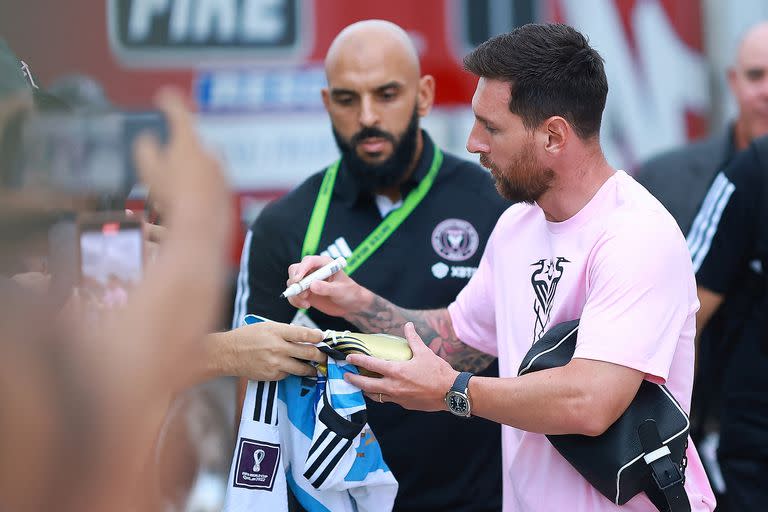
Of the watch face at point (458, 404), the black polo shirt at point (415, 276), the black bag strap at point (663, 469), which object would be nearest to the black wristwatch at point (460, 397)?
the watch face at point (458, 404)

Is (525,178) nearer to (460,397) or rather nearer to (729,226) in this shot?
(460,397)

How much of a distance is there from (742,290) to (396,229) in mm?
1156

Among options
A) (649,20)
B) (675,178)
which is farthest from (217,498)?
(649,20)

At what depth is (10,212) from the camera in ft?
4.45

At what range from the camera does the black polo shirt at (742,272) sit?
3.34 metres

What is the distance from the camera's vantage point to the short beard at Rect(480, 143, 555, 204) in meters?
2.51

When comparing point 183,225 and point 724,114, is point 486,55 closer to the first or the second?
point 183,225

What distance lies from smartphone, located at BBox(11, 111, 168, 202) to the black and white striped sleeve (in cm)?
224

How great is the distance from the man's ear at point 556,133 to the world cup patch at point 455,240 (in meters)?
0.79

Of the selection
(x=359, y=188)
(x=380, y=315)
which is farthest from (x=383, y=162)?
(x=380, y=315)

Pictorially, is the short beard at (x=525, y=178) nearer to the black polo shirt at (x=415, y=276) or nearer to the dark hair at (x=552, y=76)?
the dark hair at (x=552, y=76)

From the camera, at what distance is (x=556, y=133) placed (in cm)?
250

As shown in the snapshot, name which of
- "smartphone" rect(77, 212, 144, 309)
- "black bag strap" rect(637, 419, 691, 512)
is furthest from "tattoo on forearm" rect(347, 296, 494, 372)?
"smartphone" rect(77, 212, 144, 309)

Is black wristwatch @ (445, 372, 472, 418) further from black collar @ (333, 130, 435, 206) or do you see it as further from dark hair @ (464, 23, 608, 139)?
black collar @ (333, 130, 435, 206)
